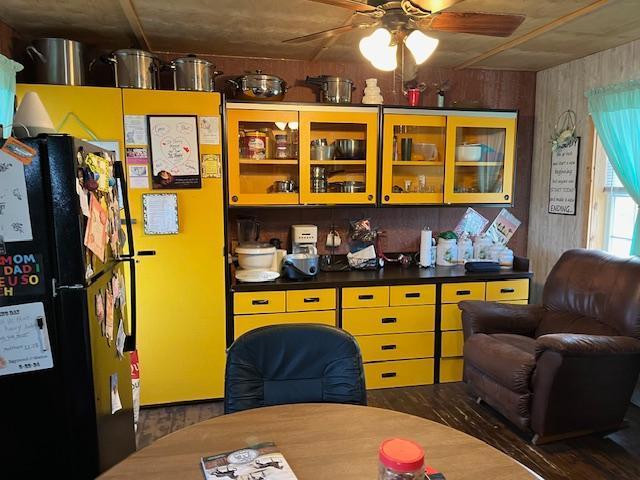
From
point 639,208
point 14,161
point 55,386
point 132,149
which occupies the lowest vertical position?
point 55,386

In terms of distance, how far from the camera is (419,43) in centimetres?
188

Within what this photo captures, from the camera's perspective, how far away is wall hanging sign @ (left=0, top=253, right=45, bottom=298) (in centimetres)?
133

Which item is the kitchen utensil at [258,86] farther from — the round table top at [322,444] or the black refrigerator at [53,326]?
the round table top at [322,444]

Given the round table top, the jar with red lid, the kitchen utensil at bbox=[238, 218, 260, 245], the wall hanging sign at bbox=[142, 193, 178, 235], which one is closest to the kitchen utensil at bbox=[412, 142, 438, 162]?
the kitchen utensil at bbox=[238, 218, 260, 245]

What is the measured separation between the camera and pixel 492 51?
334 cm

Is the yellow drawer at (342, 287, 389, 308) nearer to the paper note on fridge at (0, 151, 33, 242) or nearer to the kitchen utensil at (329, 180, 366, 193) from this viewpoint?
the kitchen utensil at (329, 180, 366, 193)

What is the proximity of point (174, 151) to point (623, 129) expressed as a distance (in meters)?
2.89

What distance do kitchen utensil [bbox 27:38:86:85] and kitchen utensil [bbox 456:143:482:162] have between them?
8.73 ft

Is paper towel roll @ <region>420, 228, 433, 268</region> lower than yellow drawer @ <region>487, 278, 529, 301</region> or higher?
higher

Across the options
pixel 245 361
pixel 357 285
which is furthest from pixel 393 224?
pixel 245 361

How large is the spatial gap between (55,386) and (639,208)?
3287 mm

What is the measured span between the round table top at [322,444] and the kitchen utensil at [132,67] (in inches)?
89.6

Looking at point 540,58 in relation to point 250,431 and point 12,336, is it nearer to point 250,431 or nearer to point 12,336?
point 250,431

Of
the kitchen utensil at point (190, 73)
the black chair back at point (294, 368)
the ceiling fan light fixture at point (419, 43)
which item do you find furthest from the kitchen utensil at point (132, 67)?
the black chair back at point (294, 368)
